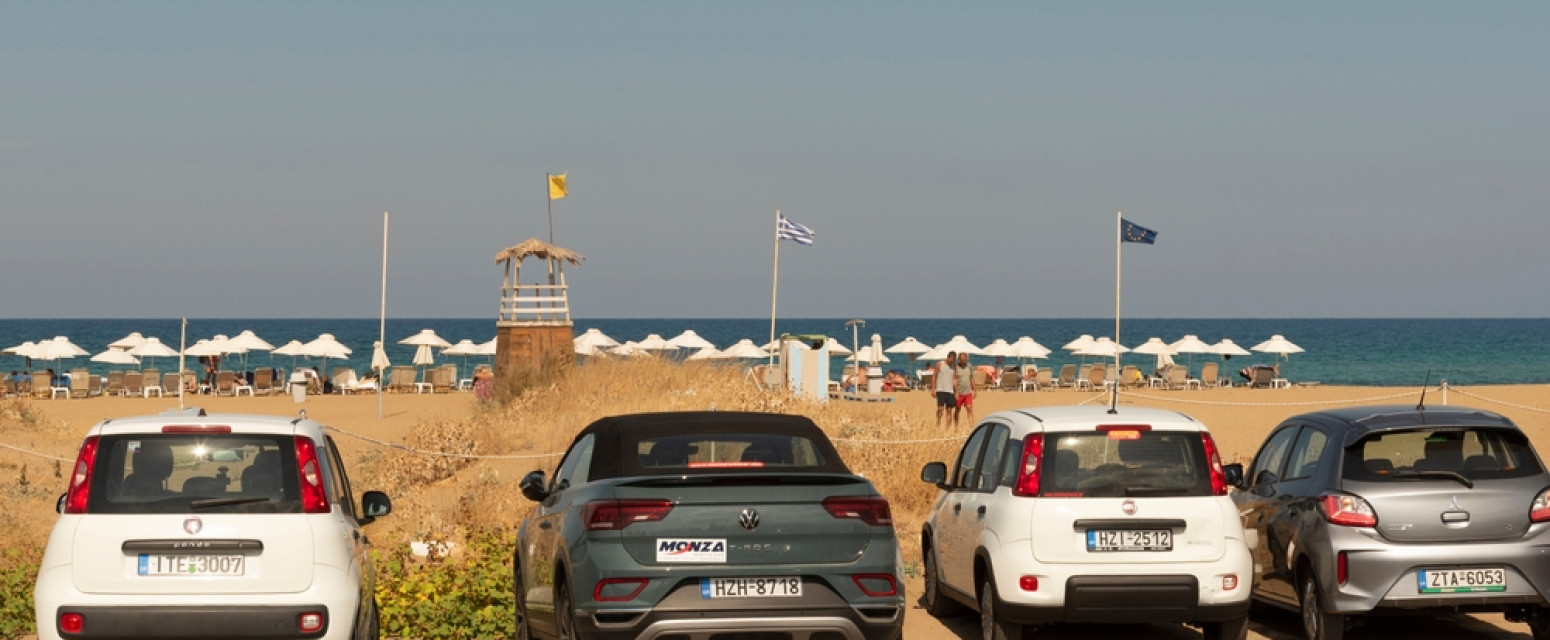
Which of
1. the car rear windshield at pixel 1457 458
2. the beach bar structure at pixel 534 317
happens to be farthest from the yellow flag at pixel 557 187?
the car rear windshield at pixel 1457 458

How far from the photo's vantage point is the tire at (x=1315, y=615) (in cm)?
1048

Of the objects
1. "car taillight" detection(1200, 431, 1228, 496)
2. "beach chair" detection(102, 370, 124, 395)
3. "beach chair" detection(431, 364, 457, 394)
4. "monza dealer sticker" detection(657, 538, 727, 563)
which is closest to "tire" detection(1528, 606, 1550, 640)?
"car taillight" detection(1200, 431, 1228, 496)

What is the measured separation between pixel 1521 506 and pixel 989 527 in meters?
3.06

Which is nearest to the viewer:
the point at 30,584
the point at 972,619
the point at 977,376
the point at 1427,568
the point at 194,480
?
the point at 194,480

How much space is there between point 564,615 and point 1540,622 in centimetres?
604

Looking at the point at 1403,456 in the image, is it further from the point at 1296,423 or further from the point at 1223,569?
the point at 1223,569

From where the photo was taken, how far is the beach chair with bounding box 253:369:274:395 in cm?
5866

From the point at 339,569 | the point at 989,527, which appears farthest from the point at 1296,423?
the point at 339,569

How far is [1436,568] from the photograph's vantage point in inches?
401

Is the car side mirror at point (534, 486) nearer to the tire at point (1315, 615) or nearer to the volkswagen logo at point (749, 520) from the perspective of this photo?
the volkswagen logo at point (749, 520)

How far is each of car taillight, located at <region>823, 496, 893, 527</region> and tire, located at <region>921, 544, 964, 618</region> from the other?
3.77 metres

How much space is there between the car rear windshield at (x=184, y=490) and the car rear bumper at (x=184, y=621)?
478 millimetres

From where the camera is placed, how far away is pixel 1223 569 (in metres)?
10.2

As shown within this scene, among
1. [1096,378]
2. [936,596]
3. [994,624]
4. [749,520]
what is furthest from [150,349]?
[749,520]
